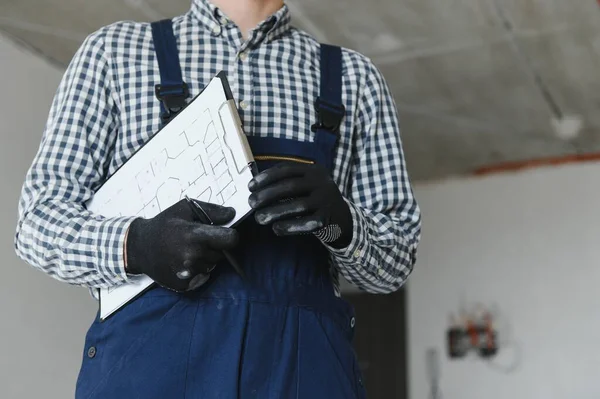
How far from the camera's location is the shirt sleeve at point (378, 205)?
0.90 m

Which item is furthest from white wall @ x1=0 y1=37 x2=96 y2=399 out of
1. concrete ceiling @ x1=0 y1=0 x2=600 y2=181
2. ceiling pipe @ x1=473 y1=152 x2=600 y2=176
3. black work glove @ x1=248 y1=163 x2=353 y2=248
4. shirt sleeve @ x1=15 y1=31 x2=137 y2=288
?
ceiling pipe @ x1=473 y1=152 x2=600 y2=176

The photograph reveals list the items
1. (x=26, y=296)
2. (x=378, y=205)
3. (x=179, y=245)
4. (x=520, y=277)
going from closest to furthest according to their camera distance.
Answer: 1. (x=179, y=245)
2. (x=378, y=205)
3. (x=26, y=296)
4. (x=520, y=277)

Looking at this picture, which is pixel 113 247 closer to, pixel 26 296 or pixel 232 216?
pixel 232 216

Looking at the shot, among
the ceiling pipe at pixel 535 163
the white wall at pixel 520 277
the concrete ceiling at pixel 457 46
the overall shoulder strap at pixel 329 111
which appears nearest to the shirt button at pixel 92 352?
the overall shoulder strap at pixel 329 111

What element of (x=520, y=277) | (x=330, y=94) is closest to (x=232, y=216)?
(x=330, y=94)

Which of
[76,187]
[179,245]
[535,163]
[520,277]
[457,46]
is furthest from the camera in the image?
[535,163]

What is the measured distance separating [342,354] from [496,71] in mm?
2886

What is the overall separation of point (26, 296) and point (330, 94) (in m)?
2.30

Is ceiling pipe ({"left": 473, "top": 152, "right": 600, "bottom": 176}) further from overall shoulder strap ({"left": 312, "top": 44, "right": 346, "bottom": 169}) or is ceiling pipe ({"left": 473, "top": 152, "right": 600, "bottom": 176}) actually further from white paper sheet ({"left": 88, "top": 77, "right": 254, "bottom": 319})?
white paper sheet ({"left": 88, "top": 77, "right": 254, "bottom": 319})

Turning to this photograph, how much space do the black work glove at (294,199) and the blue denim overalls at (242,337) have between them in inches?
3.6

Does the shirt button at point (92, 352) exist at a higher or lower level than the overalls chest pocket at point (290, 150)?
lower

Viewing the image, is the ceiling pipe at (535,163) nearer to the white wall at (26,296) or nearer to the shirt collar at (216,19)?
the white wall at (26,296)

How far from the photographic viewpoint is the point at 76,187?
902mm

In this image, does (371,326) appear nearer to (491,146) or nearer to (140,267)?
(491,146)
